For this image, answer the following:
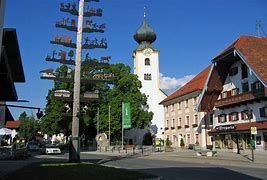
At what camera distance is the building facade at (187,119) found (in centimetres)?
6562

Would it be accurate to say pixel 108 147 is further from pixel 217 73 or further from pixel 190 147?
pixel 217 73

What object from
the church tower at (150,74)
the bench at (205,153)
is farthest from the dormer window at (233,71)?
the church tower at (150,74)

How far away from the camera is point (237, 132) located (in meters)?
51.7

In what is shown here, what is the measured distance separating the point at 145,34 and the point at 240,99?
48.0 m

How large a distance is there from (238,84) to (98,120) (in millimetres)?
27413

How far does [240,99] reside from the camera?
2040 inches

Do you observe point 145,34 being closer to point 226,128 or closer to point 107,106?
point 107,106

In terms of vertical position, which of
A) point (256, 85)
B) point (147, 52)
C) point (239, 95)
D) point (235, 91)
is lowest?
point (239, 95)

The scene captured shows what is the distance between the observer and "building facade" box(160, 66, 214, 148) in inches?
2584

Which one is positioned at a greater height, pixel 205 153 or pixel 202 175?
pixel 205 153

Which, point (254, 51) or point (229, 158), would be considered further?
point (254, 51)

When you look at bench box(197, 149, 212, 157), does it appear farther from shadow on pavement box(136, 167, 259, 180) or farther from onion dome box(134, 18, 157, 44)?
onion dome box(134, 18, 157, 44)

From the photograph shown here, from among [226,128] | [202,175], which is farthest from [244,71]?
[202,175]

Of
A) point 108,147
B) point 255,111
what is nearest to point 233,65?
point 255,111
